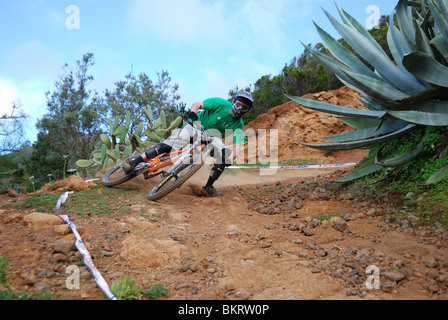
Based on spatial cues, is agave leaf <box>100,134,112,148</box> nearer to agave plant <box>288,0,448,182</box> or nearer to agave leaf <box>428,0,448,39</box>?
agave plant <box>288,0,448,182</box>

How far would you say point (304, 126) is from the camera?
42.0 ft

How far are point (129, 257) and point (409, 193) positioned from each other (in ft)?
8.92

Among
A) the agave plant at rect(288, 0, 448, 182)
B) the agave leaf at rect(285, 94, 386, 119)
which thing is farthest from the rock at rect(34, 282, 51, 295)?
the agave plant at rect(288, 0, 448, 182)

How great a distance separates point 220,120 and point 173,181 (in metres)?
1.22

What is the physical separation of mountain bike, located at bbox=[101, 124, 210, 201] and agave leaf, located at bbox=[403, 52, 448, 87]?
2.91 metres

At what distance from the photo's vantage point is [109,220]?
11.0 feet

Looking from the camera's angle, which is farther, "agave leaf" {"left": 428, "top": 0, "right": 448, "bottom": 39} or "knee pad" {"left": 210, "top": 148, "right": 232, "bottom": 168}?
"knee pad" {"left": 210, "top": 148, "right": 232, "bottom": 168}

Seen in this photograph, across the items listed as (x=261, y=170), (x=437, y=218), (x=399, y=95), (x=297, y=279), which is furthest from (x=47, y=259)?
(x=261, y=170)

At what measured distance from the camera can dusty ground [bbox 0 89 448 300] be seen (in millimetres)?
2033

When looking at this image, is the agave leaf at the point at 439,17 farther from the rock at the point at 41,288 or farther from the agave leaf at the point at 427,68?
the rock at the point at 41,288

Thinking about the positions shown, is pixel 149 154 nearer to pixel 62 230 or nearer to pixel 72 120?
pixel 62 230

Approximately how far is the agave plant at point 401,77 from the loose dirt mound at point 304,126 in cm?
784

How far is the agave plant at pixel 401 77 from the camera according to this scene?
2822 mm
